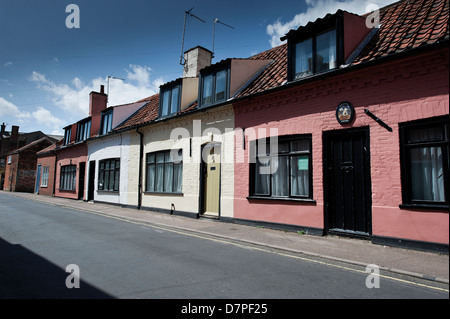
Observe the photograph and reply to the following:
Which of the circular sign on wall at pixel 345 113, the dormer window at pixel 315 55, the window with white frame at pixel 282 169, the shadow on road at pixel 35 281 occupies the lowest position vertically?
the shadow on road at pixel 35 281

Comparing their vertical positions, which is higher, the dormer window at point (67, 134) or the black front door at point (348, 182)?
the dormer window at point (67, 134)

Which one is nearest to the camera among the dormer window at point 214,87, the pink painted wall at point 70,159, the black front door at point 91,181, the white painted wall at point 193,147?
the white painted wall at point 193,147

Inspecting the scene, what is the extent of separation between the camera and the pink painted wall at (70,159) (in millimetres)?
23734

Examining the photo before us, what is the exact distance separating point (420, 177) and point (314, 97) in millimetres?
3671

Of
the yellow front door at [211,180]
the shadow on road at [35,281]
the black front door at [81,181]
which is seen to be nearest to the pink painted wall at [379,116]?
the yellow front door at [211,180]

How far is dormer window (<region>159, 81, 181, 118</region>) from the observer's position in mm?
15281

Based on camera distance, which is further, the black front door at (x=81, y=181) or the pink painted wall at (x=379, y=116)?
the black front door at (x=81, y=181)

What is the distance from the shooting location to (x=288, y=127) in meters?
9.88

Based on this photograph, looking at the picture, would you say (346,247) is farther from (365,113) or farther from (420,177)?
(365,113)

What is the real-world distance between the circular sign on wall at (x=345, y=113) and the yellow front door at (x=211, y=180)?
5334mm

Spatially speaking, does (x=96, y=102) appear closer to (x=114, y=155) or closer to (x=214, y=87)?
(x=114, y=155)

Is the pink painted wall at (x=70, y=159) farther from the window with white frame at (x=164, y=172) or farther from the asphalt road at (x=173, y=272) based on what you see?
the asphalt road at (x=173, y=272)

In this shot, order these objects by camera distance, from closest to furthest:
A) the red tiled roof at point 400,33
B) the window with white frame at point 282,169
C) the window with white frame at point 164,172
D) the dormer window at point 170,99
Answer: the red tiled roof at point 400,33 → the window with white frame at point 282,169 → the window with white frame at point 164,172 → the dormer window at point 170,99
